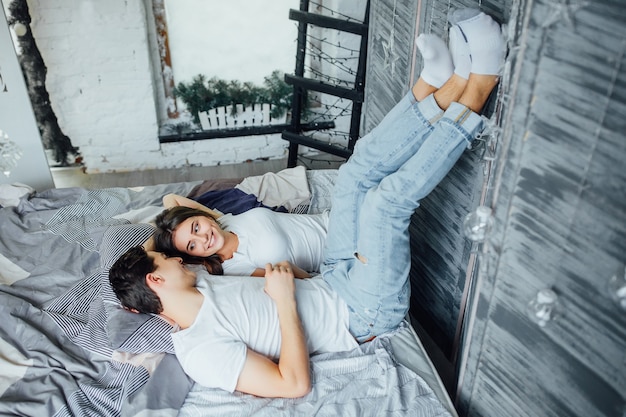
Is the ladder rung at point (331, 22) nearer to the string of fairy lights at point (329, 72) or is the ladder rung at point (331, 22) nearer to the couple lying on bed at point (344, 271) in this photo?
the string of fairy lights at point (329, 72)

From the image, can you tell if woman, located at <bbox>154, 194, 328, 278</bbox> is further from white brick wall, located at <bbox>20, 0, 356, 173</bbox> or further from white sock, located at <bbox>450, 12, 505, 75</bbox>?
white brick wall, located at <bbox>20, 0, 356, 173</bbox>

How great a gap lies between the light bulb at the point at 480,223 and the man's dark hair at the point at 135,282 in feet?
2.82

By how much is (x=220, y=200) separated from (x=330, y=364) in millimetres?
1042

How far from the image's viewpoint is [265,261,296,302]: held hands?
1.53m

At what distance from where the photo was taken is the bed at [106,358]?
142 cm

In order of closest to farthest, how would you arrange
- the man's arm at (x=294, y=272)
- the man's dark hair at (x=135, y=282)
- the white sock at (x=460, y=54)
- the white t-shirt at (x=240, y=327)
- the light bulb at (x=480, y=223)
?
the light bulb at (x=480, y=223), the white sock at (x=460, y=54), the white t-shirt at (x=240, y=327), the man's dark hair at (x=135, y=282), the man's arm at (x=294, y=272)

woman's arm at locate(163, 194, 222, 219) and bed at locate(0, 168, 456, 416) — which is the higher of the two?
woman's arm at locate(163, 194, 222, 219)

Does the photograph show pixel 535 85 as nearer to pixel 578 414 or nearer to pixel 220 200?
pixel 578 414

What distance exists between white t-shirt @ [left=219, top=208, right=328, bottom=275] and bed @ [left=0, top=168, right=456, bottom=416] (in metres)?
0.33

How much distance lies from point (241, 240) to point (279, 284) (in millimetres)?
334

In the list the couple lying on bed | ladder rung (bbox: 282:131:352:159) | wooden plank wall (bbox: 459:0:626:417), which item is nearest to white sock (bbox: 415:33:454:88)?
the couple lying on bed

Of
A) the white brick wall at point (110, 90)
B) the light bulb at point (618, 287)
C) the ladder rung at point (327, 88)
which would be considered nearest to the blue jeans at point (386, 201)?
the light bulb at point (618, 287)

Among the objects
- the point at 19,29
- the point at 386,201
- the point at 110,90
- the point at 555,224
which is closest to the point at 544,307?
the point at 555,224

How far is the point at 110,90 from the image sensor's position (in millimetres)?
3449
